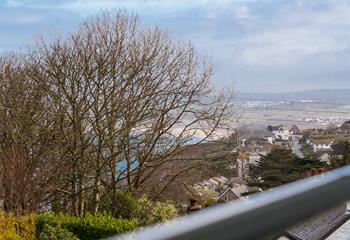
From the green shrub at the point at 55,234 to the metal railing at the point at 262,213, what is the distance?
32.5 ft

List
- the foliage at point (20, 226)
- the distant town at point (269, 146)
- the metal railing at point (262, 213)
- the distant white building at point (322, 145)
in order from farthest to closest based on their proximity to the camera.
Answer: the distant white building at point (322, 145) < the distant town at point (269, 146) < the foliage at point (20, 226) < the metal railing at point (262, 213)

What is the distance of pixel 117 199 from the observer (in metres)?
15.2

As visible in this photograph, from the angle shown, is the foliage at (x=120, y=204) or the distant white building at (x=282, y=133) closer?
the foliage at (x=120, y=204)

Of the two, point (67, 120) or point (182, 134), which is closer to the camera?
point (67, 120)

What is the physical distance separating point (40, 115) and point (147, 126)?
2.59 m

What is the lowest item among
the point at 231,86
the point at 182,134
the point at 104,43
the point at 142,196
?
the point at 142,196

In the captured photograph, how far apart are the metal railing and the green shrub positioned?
9.89 metres

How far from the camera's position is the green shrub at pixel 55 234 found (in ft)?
34.5

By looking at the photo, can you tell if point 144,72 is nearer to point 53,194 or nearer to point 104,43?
point 104,43

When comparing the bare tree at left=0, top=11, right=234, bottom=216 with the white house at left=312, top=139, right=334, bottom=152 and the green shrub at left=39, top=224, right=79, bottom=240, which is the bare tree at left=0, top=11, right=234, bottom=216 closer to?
the white house at left=312, top=139, right=334, bottom=152

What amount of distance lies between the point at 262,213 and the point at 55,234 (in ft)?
34.0

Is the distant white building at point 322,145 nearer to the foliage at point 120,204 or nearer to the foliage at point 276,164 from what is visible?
the foliage at point 276,164

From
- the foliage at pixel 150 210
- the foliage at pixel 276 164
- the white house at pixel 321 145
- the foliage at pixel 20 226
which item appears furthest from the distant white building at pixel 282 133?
the foliage at pixel 20 226

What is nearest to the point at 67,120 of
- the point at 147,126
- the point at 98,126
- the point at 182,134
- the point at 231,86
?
the point at 98,126
